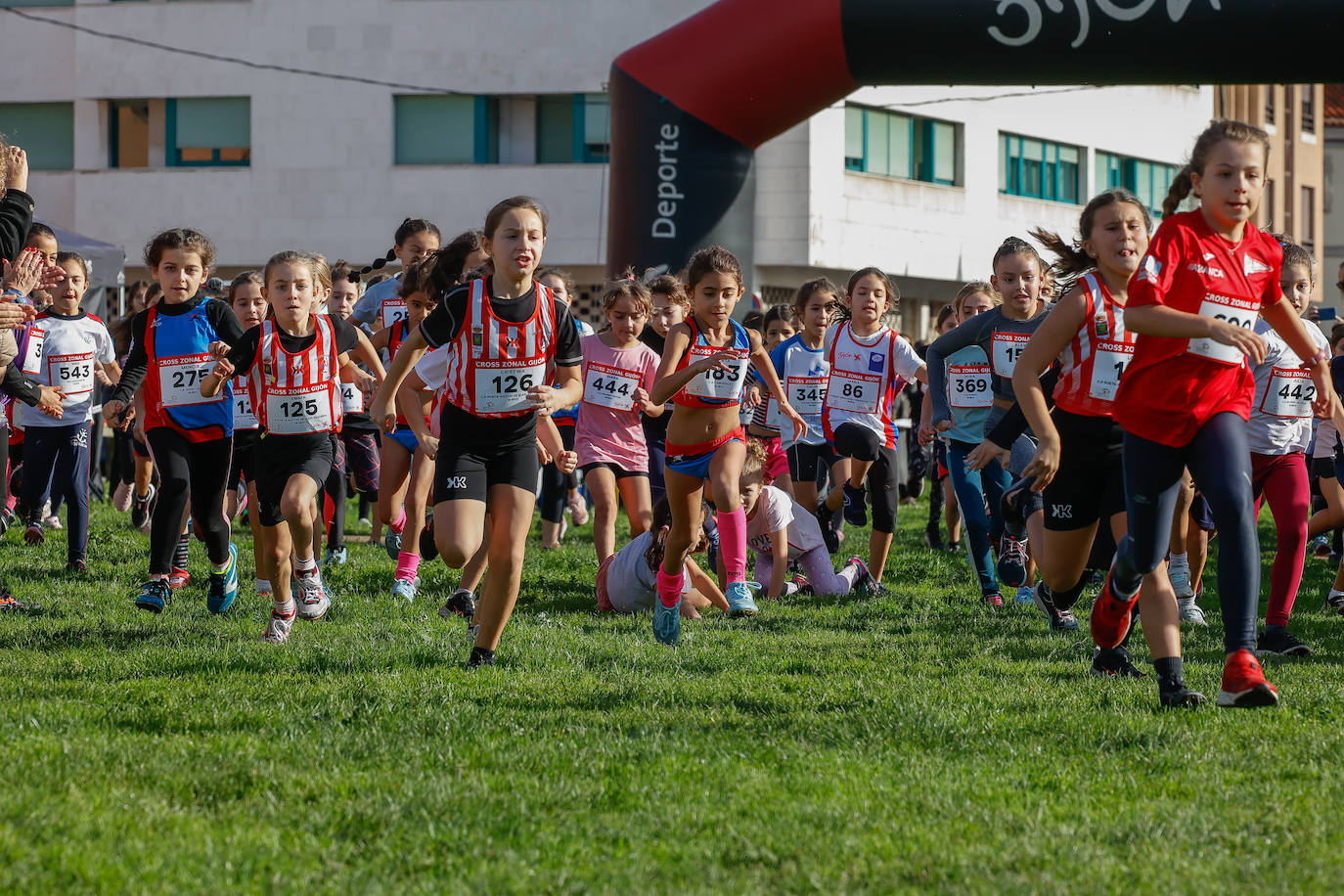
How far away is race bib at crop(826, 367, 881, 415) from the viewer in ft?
34.8

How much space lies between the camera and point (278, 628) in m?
7.71

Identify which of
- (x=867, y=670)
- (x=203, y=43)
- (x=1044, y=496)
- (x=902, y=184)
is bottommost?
(x=867, y=670)

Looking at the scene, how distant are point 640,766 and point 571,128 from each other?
27.5 metres

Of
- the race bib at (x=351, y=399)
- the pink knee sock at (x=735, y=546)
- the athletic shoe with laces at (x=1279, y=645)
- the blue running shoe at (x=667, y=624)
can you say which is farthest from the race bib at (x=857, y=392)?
the race bib at (x=351, y=399)

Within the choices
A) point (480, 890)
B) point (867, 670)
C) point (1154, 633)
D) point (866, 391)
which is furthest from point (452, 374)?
point (866, 391)

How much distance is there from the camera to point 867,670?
6.98m

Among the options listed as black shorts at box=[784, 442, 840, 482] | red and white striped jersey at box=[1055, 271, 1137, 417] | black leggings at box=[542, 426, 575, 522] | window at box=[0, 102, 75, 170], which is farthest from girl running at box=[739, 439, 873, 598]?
window at box=[0, 102, 75, 170]

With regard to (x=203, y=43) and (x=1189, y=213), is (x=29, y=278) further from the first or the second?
(x=203, y=43)

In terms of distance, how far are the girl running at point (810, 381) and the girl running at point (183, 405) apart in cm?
420

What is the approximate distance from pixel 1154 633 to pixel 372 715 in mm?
2861

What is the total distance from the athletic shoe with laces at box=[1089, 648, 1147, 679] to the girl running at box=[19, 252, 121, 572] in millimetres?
7003

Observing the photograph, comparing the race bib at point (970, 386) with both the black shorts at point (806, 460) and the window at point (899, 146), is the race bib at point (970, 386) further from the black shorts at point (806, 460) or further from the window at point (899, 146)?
the window at point (899, 146)

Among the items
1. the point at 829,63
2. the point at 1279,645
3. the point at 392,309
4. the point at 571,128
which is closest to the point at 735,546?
the point at 1279,645

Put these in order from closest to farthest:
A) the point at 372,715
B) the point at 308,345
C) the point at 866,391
Answer: the point at 372,715 < the point at 308,345 < the point at 866,391
